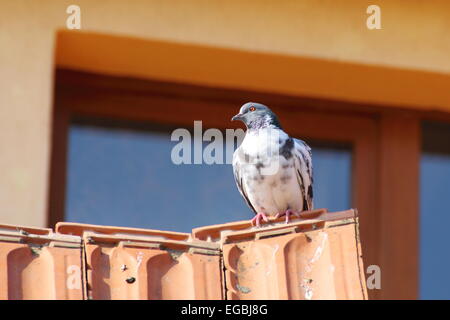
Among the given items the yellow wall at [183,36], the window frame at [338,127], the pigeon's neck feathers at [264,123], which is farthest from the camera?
the window frame at [338,127]

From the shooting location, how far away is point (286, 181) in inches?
430

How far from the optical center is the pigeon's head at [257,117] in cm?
1106

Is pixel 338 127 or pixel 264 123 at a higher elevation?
pixel 338 127

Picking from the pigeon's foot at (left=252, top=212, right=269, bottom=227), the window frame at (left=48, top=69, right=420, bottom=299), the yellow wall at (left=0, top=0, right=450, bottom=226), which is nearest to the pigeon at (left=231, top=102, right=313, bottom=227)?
the pigeon's foot at (left=252, top=212, right=269, bottom=227)

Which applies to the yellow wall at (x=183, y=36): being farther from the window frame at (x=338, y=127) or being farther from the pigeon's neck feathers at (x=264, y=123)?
the pigeon's neck feathers at (x=264, y=123)

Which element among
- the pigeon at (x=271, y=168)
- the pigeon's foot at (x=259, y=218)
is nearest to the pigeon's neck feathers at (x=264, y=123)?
the pigeon at (x=271, y=168)

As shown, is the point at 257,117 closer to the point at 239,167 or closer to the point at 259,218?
the point at 239,167

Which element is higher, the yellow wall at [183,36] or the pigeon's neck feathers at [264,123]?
the yellow wall at [183,36]

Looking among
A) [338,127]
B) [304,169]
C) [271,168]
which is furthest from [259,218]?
[338,127]

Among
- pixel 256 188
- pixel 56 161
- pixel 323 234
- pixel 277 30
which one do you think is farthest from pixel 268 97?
pixel 323 234

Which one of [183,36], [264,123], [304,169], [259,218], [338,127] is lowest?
[259,218]

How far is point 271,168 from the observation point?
1088cm

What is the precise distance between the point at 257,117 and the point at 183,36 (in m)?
2.78

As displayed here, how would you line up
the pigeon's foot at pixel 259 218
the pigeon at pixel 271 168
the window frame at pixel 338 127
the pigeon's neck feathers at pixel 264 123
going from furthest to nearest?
the window frame at pixel 338 127
the pigeon's neck feathers at pixel 264 123
the pigeon at pixel 271 168
the pigeon's foot at pixel 259 218
